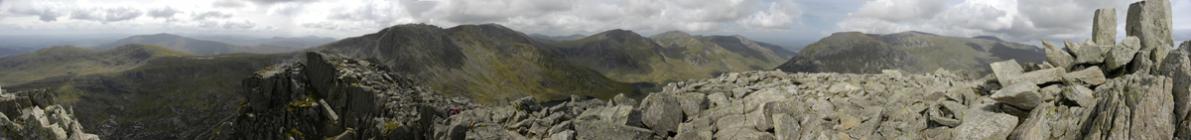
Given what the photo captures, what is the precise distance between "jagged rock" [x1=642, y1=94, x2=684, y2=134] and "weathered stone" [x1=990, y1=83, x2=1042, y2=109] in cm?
1333

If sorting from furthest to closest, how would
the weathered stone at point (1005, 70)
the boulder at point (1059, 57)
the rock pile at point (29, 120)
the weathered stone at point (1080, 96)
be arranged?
the rock pile at point (29, 120) < the boulder at point (1059, 57) < the weathered stone at point (1005, 70) < the weathered stone at point (1080, 96)

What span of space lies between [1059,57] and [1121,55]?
302cm

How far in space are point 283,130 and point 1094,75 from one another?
194 feet

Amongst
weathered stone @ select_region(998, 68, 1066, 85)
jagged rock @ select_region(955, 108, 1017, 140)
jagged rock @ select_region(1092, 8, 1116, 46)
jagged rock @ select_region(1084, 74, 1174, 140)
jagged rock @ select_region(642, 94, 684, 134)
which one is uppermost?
jagged rock @ select_region(1092, 8, 1116, 46)

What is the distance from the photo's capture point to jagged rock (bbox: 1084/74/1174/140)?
1936 cm

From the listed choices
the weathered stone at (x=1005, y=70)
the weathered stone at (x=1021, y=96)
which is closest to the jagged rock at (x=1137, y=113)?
the weathered stone at (x=1021, y=96)

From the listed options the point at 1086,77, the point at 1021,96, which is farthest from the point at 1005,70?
the point at 1021,96

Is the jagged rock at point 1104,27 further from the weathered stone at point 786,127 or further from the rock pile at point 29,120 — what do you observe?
the rock pile at point 29,120

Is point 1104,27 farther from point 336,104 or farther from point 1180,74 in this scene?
point 336,104

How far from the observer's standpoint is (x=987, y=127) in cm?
2141

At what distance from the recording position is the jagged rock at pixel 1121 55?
1094 inches

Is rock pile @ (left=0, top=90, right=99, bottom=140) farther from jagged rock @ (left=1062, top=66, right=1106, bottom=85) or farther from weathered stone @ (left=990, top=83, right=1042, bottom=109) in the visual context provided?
jagged rock @ (left=1062, top=66, right=1106, bottom=85)

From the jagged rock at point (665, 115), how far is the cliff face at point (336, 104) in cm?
1535

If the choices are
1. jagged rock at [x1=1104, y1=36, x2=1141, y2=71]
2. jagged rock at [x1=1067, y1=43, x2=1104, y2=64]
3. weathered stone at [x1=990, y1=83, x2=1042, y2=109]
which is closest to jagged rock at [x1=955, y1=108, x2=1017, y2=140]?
weathered stone at [x1=990, y1=83, x2=1042, y2=109]
